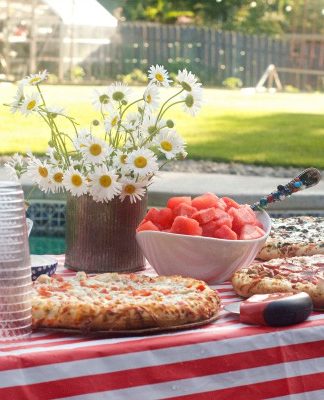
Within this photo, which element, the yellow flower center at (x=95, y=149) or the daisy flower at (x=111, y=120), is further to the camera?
the daisy flower at (x=111, y=120)

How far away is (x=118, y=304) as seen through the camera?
6.14 feet

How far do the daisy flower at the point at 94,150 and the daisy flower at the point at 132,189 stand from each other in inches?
3.2

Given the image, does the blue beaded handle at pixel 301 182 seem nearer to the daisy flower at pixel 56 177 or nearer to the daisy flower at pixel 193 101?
the daisy flower at pixel 193 101

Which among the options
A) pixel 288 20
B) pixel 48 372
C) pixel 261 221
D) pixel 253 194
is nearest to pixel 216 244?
pixel 261 221

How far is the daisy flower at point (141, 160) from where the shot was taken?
231cm

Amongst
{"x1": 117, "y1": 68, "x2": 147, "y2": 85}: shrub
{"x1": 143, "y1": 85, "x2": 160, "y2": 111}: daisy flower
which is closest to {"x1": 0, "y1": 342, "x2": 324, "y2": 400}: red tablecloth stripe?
{"x1": 143, "y1": 85, "x2": 160, "y2": 111}: daisy flower

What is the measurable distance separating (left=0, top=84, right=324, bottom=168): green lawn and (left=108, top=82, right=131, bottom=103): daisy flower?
20.9 feet

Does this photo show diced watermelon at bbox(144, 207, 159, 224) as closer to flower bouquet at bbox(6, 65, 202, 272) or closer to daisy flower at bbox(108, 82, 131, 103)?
flower bouquet at bbox(6, 65, 202, 272)

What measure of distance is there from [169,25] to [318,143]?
1030 centimetres

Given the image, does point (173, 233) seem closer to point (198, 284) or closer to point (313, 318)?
point (198, 284)

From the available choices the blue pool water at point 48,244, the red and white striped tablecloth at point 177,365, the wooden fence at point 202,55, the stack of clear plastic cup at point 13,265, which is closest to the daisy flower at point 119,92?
the red and white striped tablecloth at point 177,365

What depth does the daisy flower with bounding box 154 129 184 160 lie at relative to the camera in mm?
2369

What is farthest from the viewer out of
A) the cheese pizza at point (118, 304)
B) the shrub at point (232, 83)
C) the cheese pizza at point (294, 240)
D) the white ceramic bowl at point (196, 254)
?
the shrub at point (232, 83)

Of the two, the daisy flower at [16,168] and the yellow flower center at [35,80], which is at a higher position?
the yellow flower center at [35,80]
